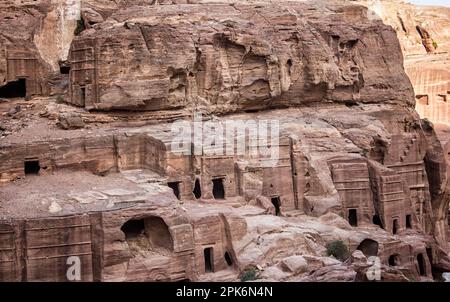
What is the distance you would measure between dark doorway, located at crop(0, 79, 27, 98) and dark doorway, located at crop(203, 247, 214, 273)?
13.9 m

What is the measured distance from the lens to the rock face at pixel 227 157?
92.5 feet

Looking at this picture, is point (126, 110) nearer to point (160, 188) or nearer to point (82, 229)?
point (160, 188)

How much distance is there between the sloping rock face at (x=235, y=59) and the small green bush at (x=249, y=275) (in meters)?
9.78

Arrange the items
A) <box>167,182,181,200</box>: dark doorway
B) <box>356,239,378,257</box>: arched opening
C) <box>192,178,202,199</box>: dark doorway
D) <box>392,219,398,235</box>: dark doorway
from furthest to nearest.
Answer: <box>392,219,398,235</box>: dark doorway
<box>356,239,378,257</box>: arched opening
<box>192,178,202,199</box>: dark doorway
<box>167,182,181,200</box>: dark doorway

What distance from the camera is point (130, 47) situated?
34750 millimetres

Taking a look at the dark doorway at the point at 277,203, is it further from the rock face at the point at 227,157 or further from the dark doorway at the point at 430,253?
the dark doorway at the point at 430,253

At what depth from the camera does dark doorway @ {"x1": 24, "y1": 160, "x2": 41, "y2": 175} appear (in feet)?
104

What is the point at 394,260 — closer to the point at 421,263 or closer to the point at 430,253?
the point at 421,263

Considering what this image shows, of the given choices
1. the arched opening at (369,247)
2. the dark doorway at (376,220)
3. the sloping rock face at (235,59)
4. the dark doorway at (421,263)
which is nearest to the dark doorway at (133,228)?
the sloping rock face at (235,59)

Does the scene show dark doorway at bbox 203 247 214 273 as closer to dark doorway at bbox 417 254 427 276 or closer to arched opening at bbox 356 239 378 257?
arched opening at bbox 356 239 378 257

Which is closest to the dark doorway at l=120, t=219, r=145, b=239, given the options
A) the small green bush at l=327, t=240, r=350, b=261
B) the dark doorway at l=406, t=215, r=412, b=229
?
the small green bush at l=327, t=240, r=350, b=261

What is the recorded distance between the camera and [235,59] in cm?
3738

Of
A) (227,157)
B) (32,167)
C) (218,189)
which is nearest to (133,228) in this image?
(32,167)

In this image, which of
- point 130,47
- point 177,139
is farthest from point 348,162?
point 130,47
